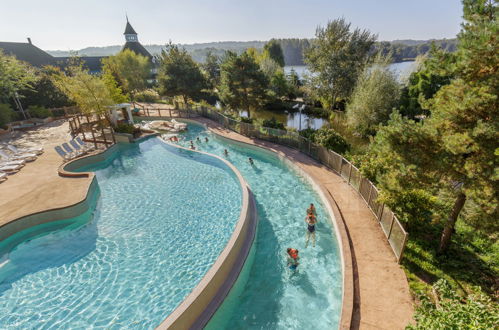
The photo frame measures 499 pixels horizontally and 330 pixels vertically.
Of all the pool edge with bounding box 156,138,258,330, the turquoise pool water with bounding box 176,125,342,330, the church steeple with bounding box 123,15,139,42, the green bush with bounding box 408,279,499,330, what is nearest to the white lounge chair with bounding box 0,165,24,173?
the turquoise pool water with bounding box 176,125,342,330

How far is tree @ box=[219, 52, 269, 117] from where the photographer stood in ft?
84.9

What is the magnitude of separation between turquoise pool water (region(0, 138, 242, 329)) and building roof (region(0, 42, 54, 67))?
5686cm

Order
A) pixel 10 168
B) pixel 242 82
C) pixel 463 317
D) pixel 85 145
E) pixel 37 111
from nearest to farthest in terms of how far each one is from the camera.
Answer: pixel 463 317 → pixel 10 168 → pixel 85 145 → pixel 242 82 → pixel 37 111

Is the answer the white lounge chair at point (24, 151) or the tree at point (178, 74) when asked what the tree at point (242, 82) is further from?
the white lounge chair at point (24, 151)

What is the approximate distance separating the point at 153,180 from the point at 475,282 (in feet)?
59.8

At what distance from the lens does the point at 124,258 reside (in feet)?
36.4

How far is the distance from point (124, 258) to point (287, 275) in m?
7.51

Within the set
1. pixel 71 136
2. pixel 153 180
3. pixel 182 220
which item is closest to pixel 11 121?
pixel 71 136

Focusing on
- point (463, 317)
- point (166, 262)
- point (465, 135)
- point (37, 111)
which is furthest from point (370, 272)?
point (37, 111)

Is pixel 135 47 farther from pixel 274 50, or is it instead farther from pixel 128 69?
pixel 274 50

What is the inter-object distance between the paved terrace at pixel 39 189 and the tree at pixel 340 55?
2882 cm

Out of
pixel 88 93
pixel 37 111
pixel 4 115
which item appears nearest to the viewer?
pixel 88 93

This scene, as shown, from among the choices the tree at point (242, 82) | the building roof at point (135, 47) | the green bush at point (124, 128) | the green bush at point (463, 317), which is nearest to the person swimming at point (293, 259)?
the green bush at point (463, 317)

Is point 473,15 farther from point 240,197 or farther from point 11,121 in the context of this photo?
point 11,121
